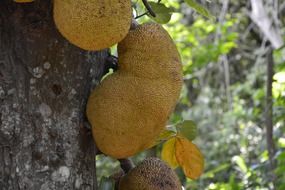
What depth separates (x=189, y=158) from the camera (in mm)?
1046

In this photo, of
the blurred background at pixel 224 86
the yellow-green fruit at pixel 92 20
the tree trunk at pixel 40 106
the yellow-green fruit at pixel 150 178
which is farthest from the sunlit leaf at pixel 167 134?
the blurred background at pixel 224 86

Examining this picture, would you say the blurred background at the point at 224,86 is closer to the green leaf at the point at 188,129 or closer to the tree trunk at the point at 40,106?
the green leaf at the point at 188,129

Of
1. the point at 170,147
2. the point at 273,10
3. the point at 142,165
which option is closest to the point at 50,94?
the point at 142,165

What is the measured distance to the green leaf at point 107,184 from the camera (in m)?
0.79

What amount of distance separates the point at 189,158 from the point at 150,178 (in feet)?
0.78

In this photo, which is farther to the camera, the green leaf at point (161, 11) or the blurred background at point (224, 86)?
the blurred background at point (224, 86)

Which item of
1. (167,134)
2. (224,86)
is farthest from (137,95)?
(224,86)

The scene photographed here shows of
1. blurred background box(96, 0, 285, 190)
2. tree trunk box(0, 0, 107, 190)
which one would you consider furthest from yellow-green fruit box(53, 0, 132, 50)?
blurred background box(96, 0, 285, 190)

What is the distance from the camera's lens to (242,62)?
16.1 ft

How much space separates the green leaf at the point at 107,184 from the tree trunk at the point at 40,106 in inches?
0.8

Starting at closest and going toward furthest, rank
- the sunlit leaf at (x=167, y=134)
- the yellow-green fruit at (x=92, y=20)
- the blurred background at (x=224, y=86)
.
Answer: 1. the yellow-green fruit at (x=92, y=20)
2. the sunlit leaf at (x=167, y=134)
3. the blurred background at (x=224, y=86)

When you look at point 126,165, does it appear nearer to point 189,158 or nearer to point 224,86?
point 189,158

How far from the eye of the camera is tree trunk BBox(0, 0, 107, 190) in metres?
0.71

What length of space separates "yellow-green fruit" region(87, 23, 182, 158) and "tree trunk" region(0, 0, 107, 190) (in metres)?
0.03
